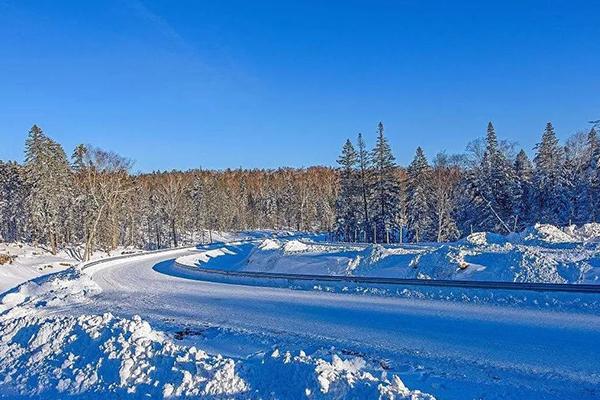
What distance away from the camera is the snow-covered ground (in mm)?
18719

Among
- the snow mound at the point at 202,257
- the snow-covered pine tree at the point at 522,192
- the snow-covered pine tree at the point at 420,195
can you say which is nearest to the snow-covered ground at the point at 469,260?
the snow mound at the point at 202,257

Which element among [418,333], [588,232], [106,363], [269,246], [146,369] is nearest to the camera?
[146,369]

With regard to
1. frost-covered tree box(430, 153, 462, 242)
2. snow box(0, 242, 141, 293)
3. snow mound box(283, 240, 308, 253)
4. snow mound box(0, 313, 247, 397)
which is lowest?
snow mound box(0, 313, 247, 397)

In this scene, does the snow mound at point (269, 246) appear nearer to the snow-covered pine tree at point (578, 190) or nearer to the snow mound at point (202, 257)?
the snow mound at point (202, 257)

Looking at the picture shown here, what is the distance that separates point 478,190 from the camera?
173 ft

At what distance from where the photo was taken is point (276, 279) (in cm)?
2255

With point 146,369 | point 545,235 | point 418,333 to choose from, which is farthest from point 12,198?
point 418,333

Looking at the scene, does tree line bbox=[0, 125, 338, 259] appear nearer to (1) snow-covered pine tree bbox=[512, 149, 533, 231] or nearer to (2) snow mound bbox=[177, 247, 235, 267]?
(2) snow mound bbox=[177, 247, 235, 267]

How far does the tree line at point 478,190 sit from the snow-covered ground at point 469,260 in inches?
685

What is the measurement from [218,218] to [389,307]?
89014 mm

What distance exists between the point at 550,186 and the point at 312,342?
50.3 m

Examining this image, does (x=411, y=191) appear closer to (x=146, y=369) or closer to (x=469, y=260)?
(x=469, y=260)

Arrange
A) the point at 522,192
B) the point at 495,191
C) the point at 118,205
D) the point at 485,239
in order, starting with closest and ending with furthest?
the point at 485,239
the point at 495,191
the point at 522,192
the point at 118,205

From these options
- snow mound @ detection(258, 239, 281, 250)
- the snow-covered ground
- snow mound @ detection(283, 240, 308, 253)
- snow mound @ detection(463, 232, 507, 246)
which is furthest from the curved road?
snow mound @ detection(463, 232, 507, 246)
